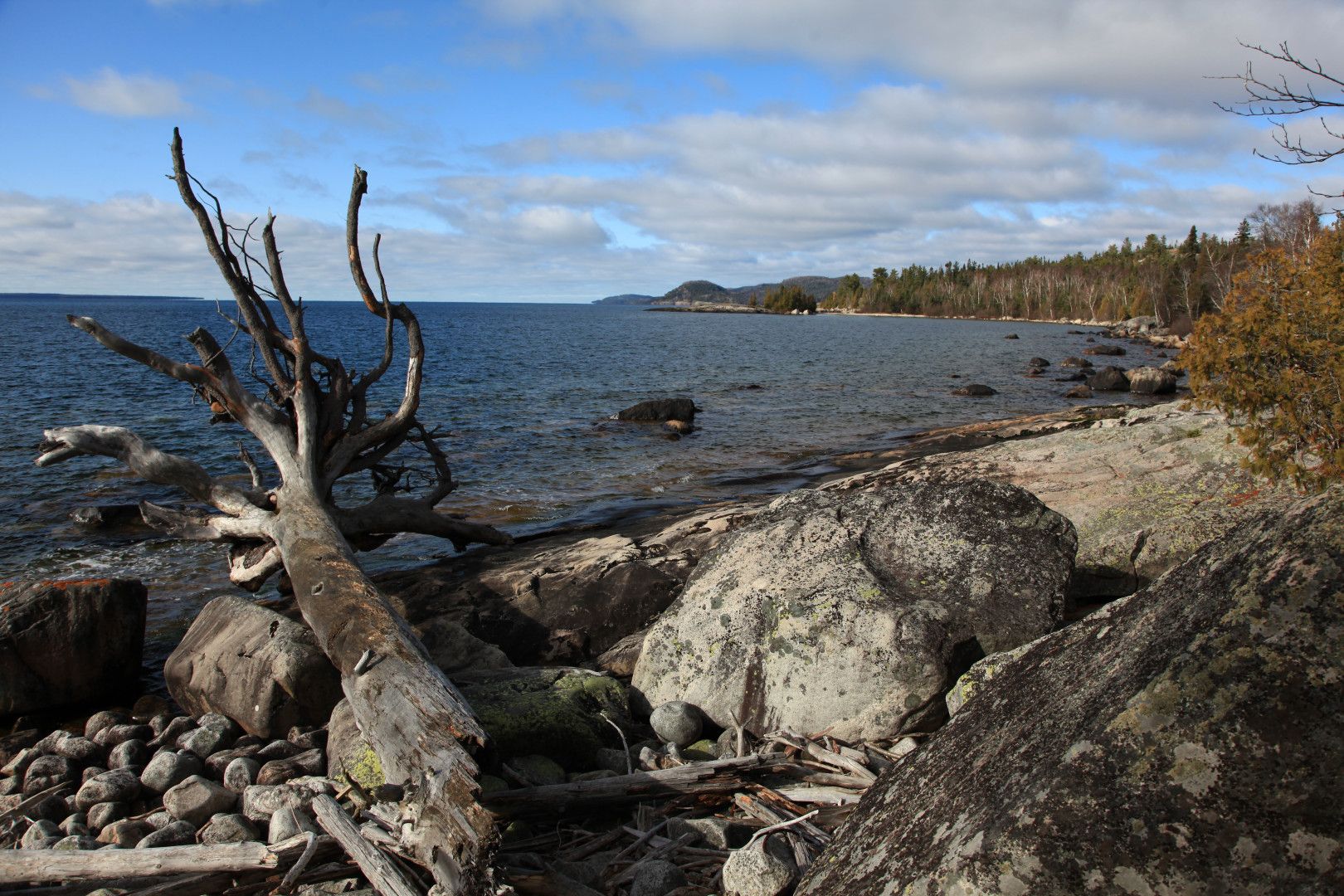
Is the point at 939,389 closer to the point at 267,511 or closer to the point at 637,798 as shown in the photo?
the point at 267,511

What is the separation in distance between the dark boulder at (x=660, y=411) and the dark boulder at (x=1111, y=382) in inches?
786

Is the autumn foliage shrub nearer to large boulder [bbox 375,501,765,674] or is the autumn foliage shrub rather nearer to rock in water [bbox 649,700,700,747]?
large boulder [bbox 375,501,765,674]

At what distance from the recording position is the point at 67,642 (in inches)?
279

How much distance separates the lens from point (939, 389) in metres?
32.3

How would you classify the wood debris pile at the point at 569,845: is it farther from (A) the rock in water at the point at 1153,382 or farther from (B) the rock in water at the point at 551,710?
(A) the rock in water at the point at 1153,382

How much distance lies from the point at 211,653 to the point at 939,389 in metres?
30.4

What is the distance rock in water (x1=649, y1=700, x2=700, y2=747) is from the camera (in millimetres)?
5004

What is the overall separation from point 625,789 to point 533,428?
19.2 metres

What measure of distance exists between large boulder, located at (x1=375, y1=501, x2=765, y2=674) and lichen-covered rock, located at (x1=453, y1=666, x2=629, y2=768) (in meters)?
1.25

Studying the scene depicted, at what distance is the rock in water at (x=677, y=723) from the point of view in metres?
5.00

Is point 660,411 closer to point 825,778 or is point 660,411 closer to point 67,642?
point 67,642

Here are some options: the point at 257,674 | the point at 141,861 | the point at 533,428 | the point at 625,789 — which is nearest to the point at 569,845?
the point at 625,789

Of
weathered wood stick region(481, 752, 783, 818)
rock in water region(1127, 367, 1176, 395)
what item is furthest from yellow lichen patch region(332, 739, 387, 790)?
rock in water region(1127, 367, 1176, 395)

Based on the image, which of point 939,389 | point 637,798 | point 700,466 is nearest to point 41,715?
point 637,798
